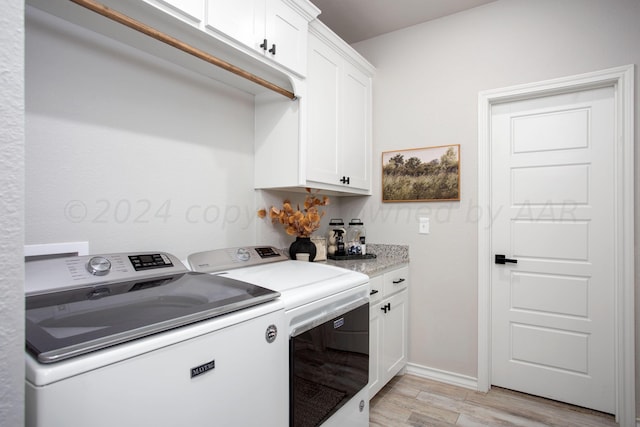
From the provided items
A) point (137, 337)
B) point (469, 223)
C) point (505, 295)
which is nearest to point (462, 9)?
point (469, 223)

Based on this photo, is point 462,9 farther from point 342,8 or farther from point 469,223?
point 469,223

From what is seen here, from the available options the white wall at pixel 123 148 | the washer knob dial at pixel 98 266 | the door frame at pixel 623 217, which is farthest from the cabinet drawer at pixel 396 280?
the washer knob dial at pixel 98 266

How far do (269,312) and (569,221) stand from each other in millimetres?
2101

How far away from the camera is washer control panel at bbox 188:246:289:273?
1522 mm

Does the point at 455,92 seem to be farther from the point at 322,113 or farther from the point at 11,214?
the point at 11,214

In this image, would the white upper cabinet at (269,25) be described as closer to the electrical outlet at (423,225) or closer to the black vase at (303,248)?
the black vase at (303,248)

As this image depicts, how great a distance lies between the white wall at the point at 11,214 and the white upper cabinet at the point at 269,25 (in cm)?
105

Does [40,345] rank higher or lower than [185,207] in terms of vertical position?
lower

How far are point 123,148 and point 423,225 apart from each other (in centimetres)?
204

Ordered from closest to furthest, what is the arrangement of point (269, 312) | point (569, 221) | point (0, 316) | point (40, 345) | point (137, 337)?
point (0, 316) < point (40, 345) < point (137, 337) < point (269, 312) < point (569, 221)

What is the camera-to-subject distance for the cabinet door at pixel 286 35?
5.59 ft

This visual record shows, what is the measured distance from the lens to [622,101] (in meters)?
1.98

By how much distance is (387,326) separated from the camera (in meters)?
2.24

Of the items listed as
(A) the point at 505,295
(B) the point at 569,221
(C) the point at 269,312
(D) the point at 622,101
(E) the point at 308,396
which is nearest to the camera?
(C) the point at 269,312
